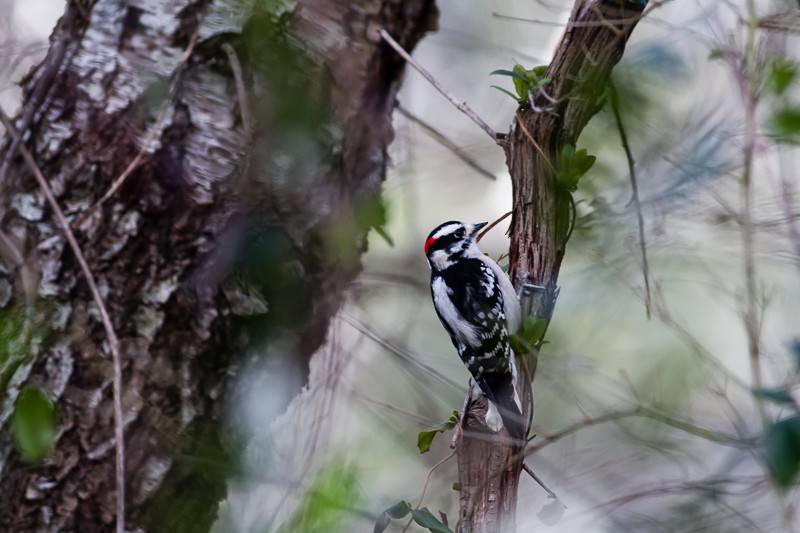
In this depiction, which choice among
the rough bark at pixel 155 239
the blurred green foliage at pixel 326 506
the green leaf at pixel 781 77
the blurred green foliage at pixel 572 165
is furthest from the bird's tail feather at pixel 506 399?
the green leaf at pixel 781 77

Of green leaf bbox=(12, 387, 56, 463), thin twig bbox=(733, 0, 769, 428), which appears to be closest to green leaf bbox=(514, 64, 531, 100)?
thin twig bbox=(733, 0, 769, 428)

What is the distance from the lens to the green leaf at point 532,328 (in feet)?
7.27

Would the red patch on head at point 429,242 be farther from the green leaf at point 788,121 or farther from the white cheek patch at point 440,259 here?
the green leaf at point 788,121

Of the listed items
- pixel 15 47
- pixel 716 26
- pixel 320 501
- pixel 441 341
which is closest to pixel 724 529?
pixel 320 501

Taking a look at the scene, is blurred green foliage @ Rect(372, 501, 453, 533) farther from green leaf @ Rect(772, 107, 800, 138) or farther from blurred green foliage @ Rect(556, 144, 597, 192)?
green leaf @ Rect(772, 107, 800, 138)

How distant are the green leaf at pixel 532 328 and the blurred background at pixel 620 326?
201 millimetres

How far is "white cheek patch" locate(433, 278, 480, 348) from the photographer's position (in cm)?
303

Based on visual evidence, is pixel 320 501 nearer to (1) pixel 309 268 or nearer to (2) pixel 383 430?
(1) pixel 309 268

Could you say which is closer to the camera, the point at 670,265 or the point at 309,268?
the point at 309,268

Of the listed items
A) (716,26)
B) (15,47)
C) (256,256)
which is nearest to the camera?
(716,26)

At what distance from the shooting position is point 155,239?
256 cm

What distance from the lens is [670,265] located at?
3344 mm

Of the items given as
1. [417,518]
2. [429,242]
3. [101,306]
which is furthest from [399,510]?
[429,242]

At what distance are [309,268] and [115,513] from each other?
3.37ft
